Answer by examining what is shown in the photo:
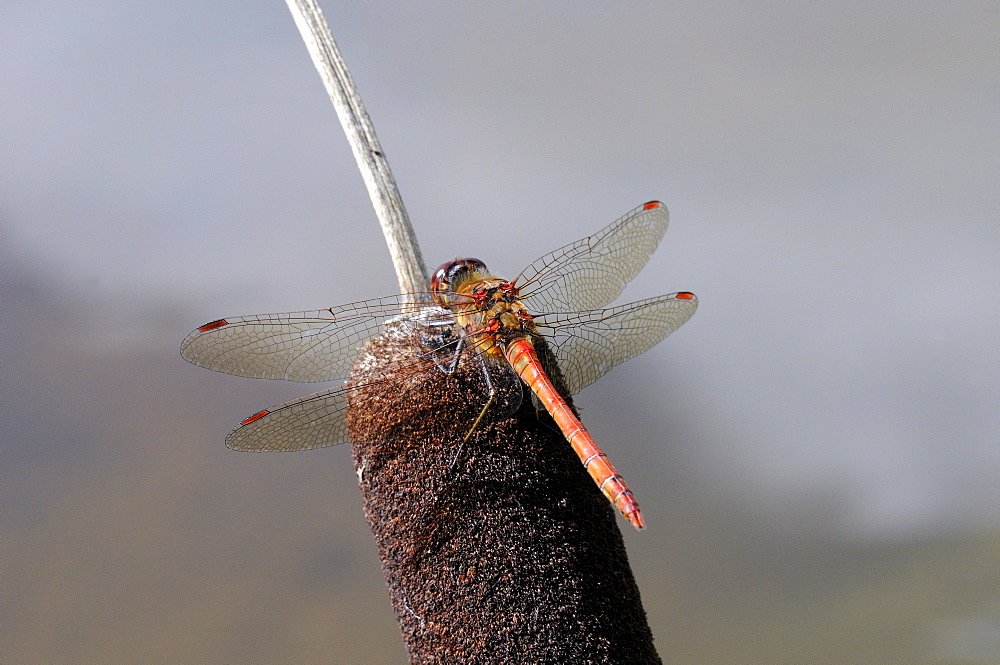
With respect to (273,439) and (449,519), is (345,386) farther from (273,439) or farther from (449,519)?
(449,519)

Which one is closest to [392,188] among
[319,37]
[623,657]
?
[319,37]

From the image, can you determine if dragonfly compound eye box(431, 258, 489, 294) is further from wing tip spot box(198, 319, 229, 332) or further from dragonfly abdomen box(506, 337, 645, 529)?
wing tip spot box(198, 319, 229, 332)

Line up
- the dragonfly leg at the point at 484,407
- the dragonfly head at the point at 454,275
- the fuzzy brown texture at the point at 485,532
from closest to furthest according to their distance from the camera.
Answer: the fuzzy brown texture at the point at 485,532
the dragonfly leg at the point at 484,407
the dragonfly head at the point at 454,275

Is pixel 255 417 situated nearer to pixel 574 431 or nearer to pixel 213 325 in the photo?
pixel 213 325

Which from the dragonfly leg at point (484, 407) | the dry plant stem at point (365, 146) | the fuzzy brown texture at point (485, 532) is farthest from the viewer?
the dry plant stem at point (365, 146)

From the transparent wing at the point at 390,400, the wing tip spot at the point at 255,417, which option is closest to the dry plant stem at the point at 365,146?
the transparent wing at the point at 390,400

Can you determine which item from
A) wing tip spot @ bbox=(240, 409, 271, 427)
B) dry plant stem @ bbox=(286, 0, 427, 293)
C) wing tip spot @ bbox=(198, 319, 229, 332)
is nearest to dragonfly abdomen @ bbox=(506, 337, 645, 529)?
dry plant stem @ bbox=(286, 0, 427, 293)

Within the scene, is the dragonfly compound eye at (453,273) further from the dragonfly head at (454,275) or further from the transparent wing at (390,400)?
the transparent wing at (390,400)

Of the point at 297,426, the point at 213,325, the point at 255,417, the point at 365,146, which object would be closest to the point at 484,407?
the point at 297,426
